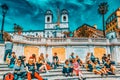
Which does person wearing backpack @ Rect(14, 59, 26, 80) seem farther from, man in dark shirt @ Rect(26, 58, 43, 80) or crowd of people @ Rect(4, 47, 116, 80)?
man in dark shirt @ Rect(26, 58, 43, 80)

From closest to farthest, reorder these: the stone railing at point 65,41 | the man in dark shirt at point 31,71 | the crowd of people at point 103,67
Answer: the man in dark shirt at point 31,71 < the crowd of people at point 103,67 < the stone railing at point 65,41

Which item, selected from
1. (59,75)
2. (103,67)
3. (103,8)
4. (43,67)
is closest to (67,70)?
(59,75)

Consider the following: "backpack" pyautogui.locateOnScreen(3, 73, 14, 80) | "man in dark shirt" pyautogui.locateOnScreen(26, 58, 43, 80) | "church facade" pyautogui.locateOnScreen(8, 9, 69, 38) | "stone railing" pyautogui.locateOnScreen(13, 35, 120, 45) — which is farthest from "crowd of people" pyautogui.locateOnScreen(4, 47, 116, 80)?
"church facade" pyautogui.locateOnScreen(8, 9, 69, 38)

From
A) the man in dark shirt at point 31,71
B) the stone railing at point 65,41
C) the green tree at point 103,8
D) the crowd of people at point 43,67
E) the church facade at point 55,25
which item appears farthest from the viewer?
the church facade at point 55,25

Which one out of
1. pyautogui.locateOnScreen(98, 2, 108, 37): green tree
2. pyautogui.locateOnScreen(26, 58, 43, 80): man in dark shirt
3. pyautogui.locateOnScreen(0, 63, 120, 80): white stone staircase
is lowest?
pyautogui.locateOnScreen(0, 63, 120, 80): white stone staircase

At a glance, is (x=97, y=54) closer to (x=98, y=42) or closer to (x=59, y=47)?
(x=98, y=42)

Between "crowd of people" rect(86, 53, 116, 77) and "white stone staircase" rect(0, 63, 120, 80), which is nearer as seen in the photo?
"white stone staircase" rect(0, 63, 120, 80)

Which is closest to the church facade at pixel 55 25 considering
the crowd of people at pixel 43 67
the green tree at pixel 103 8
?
the green tree at pixel 103 8

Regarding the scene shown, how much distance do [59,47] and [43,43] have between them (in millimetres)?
2412

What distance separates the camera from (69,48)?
1052 inches

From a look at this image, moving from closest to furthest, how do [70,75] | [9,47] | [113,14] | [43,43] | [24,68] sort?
[24,68], [70,75], [9,47], [43,43], [113,14]

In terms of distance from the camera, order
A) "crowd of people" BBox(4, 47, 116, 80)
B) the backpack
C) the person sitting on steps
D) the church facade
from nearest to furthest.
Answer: the backpack → "crowd of people" BBox(4, 47, 116, 80) → the person sitting on steps → the church facade

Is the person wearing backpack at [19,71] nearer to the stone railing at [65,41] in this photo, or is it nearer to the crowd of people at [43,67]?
the crowd of people at [43,67]

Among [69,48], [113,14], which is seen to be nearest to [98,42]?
[69,48]
